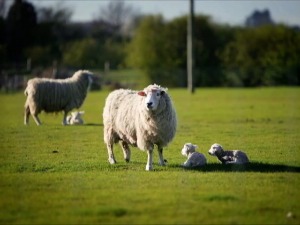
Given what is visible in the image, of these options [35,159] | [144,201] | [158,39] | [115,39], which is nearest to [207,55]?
[158,39]

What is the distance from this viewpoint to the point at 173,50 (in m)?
54.6

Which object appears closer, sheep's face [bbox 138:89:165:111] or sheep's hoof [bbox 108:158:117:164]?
sheep's face [bbox 138:89:165:111]

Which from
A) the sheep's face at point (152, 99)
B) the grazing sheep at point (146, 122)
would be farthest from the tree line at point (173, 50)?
the sheep's face at point (152, 99)

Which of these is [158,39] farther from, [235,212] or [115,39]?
[235,212]

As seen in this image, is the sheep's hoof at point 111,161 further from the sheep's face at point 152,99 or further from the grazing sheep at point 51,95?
the grazing sheep at point 51,95

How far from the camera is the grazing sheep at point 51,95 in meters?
18.7

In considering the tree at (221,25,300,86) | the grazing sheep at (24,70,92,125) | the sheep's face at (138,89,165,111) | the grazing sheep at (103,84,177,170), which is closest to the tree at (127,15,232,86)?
the tree at (221,25,300,86)

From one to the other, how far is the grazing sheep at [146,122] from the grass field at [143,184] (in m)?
0.41

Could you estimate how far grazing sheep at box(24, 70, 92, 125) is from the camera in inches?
738

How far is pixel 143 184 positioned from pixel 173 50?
46425 millimetres

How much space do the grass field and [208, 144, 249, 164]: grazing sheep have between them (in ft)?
0.51

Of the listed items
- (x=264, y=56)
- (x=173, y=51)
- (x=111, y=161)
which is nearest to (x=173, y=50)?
(x=173, y=51)

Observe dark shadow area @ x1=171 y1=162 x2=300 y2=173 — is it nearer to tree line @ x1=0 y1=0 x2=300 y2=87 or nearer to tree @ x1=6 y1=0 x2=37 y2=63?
tree line @ x1=0 y1=0 x2=300 y2=87

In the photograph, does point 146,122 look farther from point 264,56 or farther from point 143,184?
point 264,56
